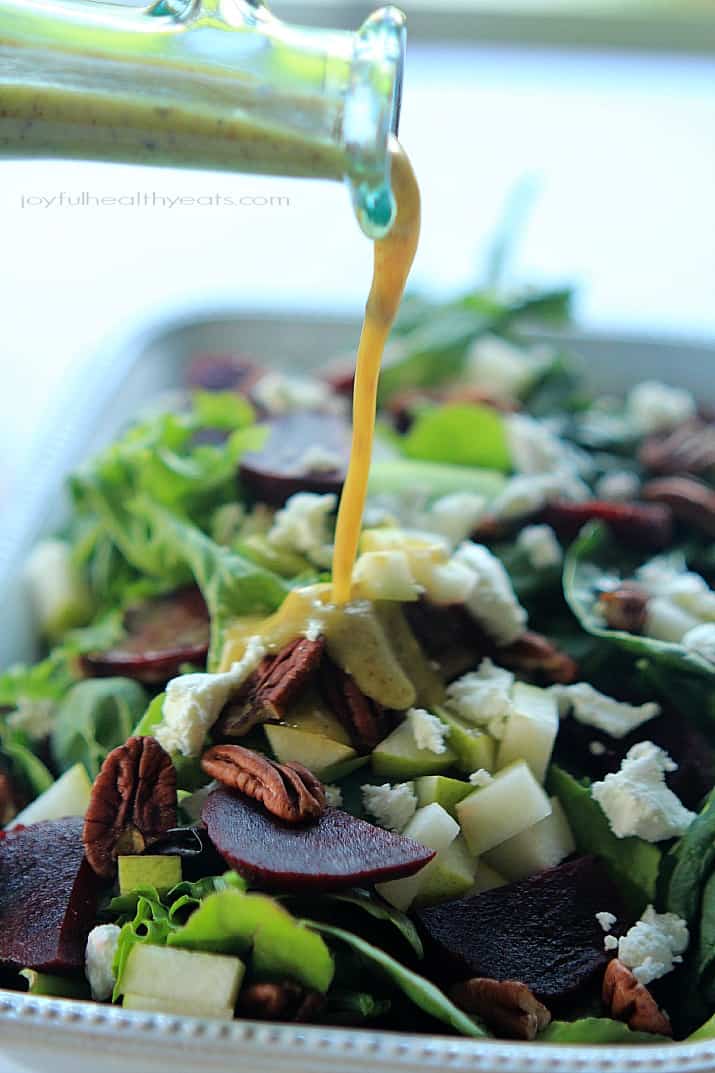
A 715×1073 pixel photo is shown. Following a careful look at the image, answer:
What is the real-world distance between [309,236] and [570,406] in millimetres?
1613

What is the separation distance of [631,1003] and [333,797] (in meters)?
0.41

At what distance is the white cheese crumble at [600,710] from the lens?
1.63 m

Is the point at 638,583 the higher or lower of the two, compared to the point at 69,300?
higher

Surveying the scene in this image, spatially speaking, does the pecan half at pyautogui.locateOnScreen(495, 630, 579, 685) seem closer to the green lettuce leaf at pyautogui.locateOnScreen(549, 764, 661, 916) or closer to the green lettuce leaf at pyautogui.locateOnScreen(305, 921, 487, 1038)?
the green lettuce leaf at pyautogui.locateOnScreen(549, 764, 661, 916)

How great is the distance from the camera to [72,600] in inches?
83.0

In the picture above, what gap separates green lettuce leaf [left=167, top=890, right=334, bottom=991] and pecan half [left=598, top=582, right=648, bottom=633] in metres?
0.72

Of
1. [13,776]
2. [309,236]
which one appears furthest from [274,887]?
[309,236]

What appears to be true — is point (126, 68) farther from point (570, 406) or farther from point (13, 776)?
point (570, 406)

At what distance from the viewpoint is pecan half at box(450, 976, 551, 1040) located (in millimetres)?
1313

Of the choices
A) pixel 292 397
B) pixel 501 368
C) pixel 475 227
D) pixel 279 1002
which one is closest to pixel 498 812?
pixel 279 1002

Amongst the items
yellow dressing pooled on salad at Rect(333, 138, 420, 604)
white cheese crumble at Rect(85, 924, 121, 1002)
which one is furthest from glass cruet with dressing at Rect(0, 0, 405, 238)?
white cheese crumble at Rect(85, 924, 121, 1002)

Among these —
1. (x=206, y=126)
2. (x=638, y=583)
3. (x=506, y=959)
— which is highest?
(x=206, y=126)

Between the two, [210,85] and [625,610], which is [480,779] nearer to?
[625,610]

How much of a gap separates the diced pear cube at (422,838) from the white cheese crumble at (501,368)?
1.22 metres
